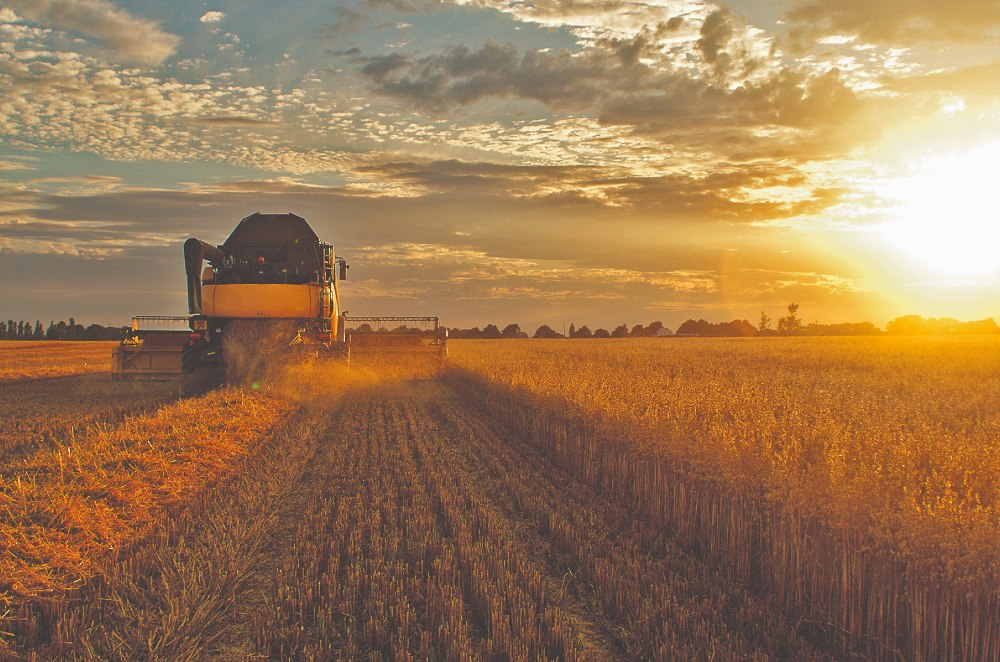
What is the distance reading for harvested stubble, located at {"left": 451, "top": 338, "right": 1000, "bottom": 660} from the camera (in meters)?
4.41

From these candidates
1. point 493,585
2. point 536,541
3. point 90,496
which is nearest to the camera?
point 493,585

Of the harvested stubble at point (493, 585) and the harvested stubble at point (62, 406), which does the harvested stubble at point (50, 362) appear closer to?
the harvested stubble at point (62, 406)

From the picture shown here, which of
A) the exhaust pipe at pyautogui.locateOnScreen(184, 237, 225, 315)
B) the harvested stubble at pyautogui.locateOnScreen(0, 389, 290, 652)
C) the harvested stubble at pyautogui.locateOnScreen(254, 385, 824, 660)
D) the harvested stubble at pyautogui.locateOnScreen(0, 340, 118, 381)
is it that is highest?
the exhaust pipe at pyautogui.locateOnScreen(184, 237, 225, 315)

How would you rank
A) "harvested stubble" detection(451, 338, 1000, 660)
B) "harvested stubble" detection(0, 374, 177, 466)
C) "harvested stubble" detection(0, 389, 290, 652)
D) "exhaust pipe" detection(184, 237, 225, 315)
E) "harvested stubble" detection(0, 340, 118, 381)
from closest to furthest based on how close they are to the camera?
"harvested stubble" detection(451, 338, 1000, 660), "harvested stubble" detection(0, 389, 290, 652), "harvested stubble" detection(0, 374, 177, 466), "exhaust pipe" detection(184, 237, 225, 315), "harvested stubble" detection(0, 340, 118, 381)

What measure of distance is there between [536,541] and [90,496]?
4621 millimetres

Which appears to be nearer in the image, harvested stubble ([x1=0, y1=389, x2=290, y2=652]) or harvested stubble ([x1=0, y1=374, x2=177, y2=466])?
harvested stubble ([x1=0, y1=389, x2=290, y2=652])

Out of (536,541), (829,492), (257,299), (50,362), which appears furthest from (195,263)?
(50,362)

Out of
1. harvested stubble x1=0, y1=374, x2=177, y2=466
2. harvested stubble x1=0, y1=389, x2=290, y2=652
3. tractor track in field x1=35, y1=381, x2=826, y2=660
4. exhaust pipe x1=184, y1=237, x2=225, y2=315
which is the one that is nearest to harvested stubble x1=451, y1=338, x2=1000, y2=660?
tractor track in field x1=35, y1=381, x2=826, y2=660

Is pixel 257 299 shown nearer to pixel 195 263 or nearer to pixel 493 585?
pixel 195 263

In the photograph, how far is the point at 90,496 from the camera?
7285 millimetres

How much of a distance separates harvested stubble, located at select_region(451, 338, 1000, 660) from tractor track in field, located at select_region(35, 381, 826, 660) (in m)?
0.41

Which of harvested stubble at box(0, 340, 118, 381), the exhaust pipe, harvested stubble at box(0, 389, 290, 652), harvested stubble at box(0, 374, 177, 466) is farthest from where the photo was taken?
harvested stubble at box(0, 340, 118, 381)

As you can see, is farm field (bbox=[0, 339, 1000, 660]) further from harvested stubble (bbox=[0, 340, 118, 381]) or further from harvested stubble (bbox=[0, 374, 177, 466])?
harvested stubble (bbox=[0, 340, 118, 381])

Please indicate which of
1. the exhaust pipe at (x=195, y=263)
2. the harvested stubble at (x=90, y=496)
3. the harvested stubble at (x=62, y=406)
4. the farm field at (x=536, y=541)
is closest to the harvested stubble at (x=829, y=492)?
the farm field at (x=536, y=541)
